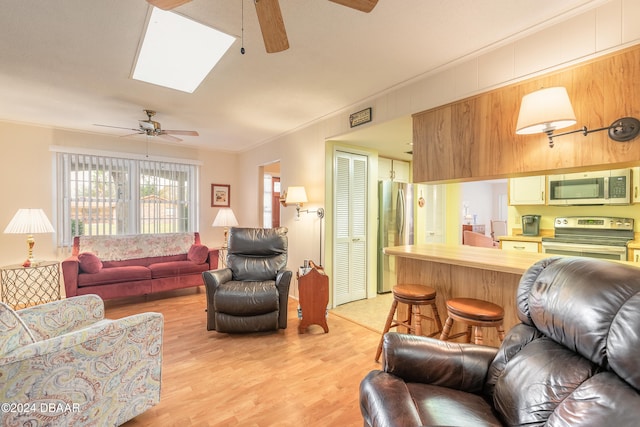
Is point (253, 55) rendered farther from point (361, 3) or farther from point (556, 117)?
point (556, 117)

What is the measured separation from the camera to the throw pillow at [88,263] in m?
3.54

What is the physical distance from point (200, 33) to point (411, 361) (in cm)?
232

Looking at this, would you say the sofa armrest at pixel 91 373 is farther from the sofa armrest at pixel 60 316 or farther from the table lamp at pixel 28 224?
the table lamp at pixel 28 224

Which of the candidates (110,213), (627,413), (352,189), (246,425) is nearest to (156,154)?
(110,213)

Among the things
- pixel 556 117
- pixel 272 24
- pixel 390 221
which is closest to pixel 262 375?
pixel 272 24

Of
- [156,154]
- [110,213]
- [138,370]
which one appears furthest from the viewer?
[156,154]

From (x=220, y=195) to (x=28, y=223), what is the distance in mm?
2719

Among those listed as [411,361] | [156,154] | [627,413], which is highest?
[156,154]

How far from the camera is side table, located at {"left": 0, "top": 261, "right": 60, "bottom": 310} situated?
12.0 feet

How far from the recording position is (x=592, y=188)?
3.30 m

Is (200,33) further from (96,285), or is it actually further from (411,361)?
(96,285)

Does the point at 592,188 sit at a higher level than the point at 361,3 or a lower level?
lower

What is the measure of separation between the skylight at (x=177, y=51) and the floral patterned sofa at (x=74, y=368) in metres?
1.78

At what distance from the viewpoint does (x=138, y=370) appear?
5.31 ft
